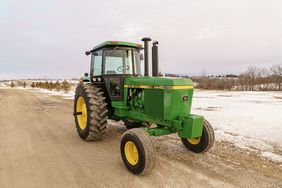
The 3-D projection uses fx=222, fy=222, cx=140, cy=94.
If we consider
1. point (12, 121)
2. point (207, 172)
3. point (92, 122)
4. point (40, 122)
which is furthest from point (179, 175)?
point (12, 121)

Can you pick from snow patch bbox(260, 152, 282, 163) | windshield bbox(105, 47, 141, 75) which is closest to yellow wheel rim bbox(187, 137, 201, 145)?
snow patch bbox(260, 152, 282, 163)

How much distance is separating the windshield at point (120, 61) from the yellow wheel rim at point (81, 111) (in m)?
1.25

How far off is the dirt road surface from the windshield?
1828 mm

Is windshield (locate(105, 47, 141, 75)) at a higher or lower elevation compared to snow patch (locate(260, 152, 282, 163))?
higher

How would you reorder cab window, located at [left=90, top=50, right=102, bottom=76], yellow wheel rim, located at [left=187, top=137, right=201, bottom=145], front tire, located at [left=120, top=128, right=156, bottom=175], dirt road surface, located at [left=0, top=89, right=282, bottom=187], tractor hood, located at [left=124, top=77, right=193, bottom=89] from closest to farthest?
dirt road surface, located at [left=0, top=89, right=282, bottom=187], front tire, located at [left=120, top=128, right=156, bottom=175], tractor hood, located at [left=124, top=77, right=193, bottom=89], yellow wheel rim, located at [left=187, top=137, right=201, bottom=145], cab window, located at [left=90, top=50, right=102, bottom=76]

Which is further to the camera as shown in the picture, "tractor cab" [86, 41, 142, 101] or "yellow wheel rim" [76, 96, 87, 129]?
"yellow wheel rim" [76, 96, 87, 129]

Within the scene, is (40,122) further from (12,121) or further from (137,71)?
(137,71)

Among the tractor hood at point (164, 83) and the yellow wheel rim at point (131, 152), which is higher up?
the tractor hood at point (164, 83)

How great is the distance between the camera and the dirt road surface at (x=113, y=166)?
11.6 ft

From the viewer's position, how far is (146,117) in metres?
4.82

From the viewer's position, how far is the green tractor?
13.2 ft

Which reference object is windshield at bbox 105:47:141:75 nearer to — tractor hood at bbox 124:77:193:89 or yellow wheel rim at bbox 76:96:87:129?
tractor hood at bbox 124:77:193:89

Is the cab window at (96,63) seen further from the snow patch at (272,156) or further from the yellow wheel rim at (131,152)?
the snow patch at (272,156)

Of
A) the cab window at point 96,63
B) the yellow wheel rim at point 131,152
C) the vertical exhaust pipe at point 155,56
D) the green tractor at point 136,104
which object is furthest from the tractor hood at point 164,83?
the cab window at point 96,63
